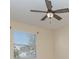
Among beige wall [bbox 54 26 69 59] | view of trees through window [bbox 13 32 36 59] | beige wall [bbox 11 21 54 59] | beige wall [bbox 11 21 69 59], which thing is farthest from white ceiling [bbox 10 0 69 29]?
beige wall [bbox 54 26 69 59]

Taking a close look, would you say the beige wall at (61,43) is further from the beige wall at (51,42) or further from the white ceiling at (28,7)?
the white ceiling at (28,7)

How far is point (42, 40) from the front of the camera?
7.21 metres

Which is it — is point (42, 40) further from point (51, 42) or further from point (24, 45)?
point (24, 45)

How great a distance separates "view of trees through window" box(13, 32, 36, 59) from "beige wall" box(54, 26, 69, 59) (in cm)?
138

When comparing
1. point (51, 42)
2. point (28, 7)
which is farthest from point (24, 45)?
point (28, 7)

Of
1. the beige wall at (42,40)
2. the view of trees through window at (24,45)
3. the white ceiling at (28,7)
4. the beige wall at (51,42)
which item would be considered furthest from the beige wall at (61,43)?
the white ceiling at (28,7)

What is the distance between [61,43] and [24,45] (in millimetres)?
1945

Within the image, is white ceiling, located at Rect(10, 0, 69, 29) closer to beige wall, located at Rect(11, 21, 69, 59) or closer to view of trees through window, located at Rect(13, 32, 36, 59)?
view of trees through window, located at Rect(13, 32, 36, 59)

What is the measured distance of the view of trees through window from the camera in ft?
19.8

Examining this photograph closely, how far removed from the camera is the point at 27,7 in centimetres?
466

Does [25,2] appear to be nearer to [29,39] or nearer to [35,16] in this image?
[35,16]

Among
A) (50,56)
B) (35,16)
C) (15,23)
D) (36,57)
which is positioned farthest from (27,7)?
(50,56)

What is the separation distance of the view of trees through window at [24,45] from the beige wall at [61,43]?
1379 millimetres
